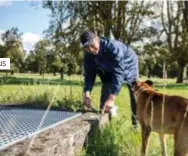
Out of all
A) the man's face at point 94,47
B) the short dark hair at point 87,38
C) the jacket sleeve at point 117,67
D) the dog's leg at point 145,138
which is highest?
the short dark hair at point 87,38

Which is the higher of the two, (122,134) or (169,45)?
(169,45)

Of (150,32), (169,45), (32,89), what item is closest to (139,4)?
(150,32)

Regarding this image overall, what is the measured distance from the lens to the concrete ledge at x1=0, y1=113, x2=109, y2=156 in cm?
333

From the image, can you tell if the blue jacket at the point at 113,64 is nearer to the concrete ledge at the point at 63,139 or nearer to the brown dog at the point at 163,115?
the brown dog at the point at 163,115

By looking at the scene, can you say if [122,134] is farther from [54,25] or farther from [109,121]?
[54,25]

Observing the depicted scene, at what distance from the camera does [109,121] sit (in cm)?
606

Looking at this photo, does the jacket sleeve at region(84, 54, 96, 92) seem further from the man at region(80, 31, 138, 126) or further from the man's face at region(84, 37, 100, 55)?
the man's face at region(84, 37, 100, 55)

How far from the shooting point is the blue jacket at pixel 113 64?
5.46m

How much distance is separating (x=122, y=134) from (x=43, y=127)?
1.23 m

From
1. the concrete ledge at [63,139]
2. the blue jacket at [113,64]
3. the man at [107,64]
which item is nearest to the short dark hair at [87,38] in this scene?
the man at [107,64]

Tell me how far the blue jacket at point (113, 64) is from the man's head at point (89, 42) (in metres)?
0.35

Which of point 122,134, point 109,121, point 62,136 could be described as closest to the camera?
point 62,136

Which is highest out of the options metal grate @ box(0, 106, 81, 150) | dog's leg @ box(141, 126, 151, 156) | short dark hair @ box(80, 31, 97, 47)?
short dark hair @ box(80, 31, 97, 47)

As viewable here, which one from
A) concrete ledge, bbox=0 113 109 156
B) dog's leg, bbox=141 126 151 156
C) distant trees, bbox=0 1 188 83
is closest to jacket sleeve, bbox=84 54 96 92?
concrete ledge, bbox=0 113 109 156
